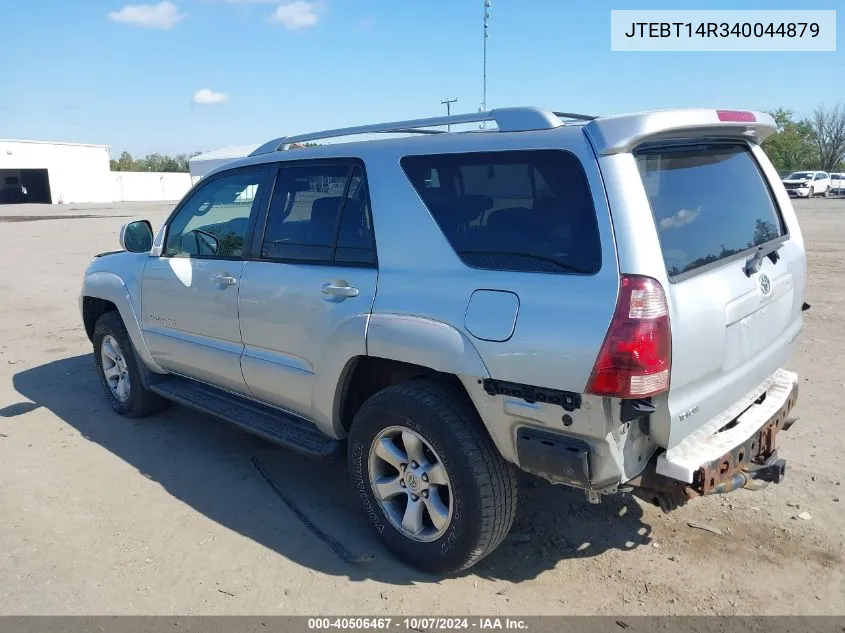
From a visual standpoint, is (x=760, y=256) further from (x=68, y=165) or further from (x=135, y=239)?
(x=68, y=165)

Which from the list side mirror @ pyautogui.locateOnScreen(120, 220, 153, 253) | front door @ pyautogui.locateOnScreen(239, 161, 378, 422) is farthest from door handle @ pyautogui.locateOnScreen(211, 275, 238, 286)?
side mirror @ pyautogui.locateOnScreen(120, 220, 153, 253)

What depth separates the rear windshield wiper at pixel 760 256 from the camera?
9.69ft

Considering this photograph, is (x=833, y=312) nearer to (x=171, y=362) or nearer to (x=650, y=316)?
(x=650, y=316)

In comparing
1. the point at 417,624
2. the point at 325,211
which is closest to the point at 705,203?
the point at 325,211

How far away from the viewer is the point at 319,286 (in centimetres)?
347

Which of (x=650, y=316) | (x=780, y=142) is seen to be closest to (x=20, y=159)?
(x=780, y=142)

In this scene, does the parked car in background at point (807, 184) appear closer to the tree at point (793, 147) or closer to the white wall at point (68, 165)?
the tree at point (793, 147)

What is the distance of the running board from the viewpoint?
3.60m

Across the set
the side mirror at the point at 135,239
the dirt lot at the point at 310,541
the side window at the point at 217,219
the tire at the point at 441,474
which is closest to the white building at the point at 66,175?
the side mirror at the point at 135,239

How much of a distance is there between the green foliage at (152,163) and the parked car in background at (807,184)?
87152mm

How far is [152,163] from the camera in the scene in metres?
117

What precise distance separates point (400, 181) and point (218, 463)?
2.36m

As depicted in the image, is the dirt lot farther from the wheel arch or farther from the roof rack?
the roof rack

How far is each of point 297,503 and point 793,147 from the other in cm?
6377
